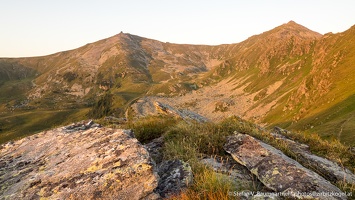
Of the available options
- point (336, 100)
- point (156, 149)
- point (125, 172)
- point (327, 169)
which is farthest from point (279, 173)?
point (336, 100)

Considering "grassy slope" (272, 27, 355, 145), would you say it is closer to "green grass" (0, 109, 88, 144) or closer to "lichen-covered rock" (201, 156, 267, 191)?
"lichen-covered rock" (201, 156, 267, 191)

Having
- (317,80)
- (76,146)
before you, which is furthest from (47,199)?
(317,80)

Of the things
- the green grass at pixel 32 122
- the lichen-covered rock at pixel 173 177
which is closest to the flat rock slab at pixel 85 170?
the lichen-covered rock at pixel 173 177

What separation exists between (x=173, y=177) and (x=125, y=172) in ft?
4.51

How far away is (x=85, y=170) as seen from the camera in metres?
7.25

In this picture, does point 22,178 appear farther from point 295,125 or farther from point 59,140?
point 295,125

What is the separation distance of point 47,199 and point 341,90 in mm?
76780

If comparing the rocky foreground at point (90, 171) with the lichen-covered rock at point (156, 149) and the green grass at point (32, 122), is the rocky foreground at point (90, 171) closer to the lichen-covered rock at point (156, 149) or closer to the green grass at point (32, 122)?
the lichen-covered rock at point (156, 149)

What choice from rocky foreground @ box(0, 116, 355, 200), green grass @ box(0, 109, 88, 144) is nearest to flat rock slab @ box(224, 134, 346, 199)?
rocky foreground @ box(0, 116, 355, 200)

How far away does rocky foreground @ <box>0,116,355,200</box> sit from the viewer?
645 cm

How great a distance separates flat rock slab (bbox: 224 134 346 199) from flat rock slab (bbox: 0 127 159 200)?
10.6 ft

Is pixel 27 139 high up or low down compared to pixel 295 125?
up

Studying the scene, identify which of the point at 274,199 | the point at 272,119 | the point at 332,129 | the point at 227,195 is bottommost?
the point at 272,119

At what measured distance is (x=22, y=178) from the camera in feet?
25.5
